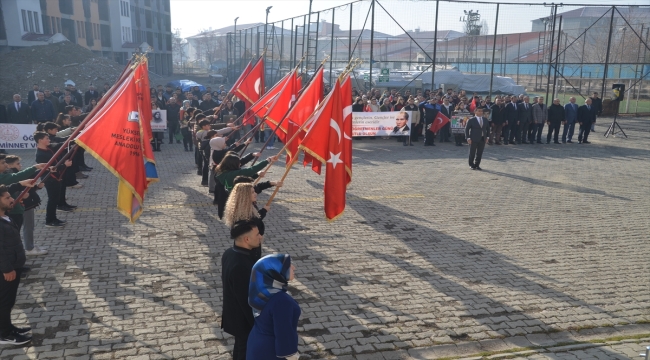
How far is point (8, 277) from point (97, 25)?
5519 cm

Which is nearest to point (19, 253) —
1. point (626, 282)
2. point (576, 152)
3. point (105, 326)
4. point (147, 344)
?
point (105, 326)

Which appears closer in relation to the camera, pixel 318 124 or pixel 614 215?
pixel 318 124

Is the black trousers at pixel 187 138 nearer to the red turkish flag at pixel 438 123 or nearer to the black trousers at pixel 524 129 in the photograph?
the red turkish flag at pixel 438 123

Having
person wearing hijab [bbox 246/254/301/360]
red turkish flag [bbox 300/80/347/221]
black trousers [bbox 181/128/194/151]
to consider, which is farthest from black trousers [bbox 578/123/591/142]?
person wearing hijab [bbox 246/254/301/360]

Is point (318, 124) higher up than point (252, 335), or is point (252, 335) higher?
point (318, 124)

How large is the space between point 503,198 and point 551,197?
1199 millimetres

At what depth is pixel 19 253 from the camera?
5.79 m

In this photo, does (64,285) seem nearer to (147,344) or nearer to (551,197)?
(147,344)

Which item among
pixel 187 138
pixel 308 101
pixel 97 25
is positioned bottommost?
pixel 187 138

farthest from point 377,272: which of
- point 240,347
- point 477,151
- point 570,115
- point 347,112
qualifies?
point 570,115

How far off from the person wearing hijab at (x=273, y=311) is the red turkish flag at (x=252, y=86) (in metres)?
11.9

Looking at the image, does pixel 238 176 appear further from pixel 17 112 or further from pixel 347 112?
pixel 17 112

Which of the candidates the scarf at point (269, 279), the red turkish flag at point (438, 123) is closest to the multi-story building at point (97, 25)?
the red turkish flag at point (438, 123)

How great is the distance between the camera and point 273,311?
3.65m
